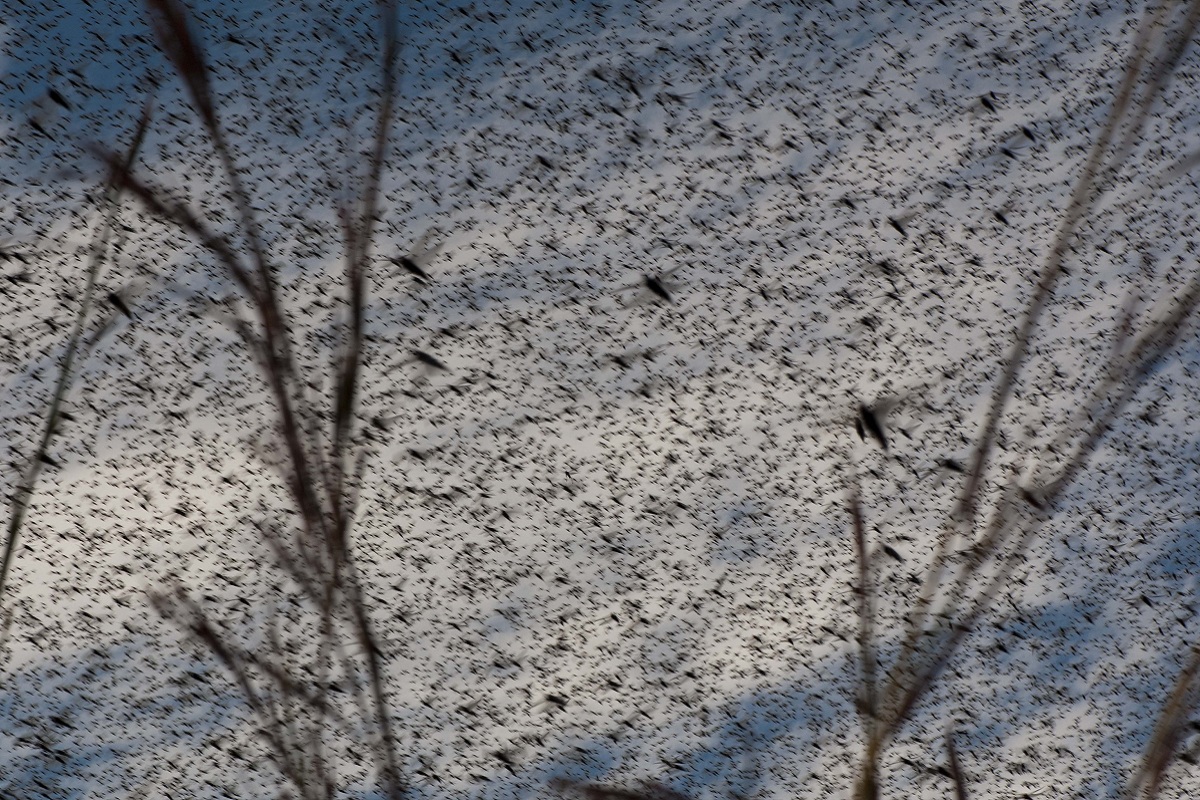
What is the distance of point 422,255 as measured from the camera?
95 centimetres

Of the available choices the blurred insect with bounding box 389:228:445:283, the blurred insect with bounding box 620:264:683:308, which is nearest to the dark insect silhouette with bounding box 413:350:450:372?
the blurred insect with bounding box 389:228:445:283

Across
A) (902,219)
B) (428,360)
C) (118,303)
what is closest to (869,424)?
(902,219)

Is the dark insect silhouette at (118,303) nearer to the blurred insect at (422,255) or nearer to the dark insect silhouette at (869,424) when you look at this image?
the blurred insect at (422,255)

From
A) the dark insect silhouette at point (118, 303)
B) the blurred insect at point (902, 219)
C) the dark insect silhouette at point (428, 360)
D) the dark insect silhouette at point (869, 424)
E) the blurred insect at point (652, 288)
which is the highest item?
the blurred insect at point (902, 219)

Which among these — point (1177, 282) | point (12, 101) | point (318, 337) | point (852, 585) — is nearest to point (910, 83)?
point (1177, 282)

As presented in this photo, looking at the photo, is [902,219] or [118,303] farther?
[902,219]

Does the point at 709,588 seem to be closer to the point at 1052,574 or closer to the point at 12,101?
the point at 1052,574

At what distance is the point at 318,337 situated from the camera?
898 mm

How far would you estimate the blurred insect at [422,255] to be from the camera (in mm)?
949

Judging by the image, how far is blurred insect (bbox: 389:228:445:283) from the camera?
949 mm

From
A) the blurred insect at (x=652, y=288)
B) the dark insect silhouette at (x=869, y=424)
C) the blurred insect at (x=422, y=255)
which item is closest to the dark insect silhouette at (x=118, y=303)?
the blurred insect at (x=422, y=255)

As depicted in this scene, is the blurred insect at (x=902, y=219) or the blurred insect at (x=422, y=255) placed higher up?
the blurred insect at (x=902, y=219)

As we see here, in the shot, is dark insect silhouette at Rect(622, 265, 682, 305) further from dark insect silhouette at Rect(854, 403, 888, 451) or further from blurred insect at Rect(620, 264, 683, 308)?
dark insect silhouette at Rect(854, 403, 888, 451)

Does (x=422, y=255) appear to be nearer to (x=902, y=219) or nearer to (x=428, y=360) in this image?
(x=428, y=360)
